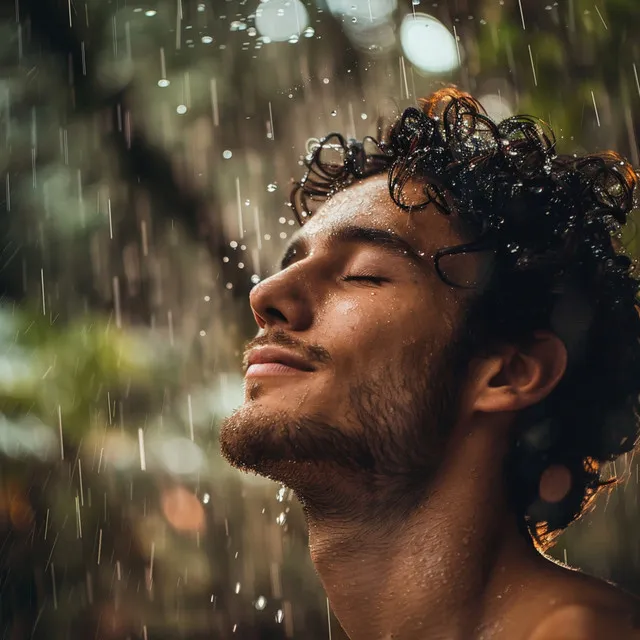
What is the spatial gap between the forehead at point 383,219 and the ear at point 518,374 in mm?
326

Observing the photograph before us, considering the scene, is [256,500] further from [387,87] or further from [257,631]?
[387,87]

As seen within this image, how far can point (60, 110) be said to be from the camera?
485 cm

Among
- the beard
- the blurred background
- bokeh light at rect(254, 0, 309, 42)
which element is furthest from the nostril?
bokeh light at rect(254, 0, 309, 42)

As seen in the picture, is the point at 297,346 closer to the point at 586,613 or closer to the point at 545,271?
the point at 545,271

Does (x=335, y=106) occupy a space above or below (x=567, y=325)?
above

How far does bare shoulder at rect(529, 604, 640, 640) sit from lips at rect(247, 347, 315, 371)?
759 mm

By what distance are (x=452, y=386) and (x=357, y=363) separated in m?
0.25

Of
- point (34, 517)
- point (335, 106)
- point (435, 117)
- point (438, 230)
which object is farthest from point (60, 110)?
point (438, 230)

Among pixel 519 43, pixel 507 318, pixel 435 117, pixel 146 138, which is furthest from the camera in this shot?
pixel 146 138

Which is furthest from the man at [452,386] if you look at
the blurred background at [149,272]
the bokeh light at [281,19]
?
the bokeh light at [281,19]

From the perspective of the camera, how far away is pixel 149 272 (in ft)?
16.7

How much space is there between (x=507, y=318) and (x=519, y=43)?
1.98 m

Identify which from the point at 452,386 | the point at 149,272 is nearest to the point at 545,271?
the point at 452,386

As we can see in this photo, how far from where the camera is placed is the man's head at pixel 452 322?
6.47ft
